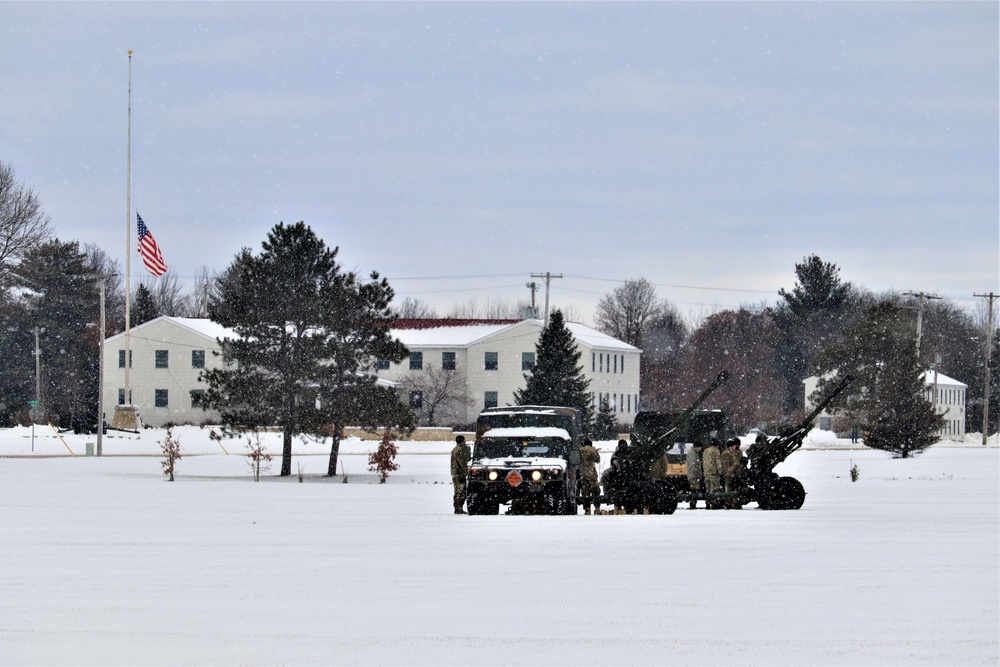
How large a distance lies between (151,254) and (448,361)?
1164 inches

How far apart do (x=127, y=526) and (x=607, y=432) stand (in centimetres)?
5495

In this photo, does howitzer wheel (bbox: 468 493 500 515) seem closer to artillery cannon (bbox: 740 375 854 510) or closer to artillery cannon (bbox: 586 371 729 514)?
artillery cannon (bbox: 586 371 729 514)

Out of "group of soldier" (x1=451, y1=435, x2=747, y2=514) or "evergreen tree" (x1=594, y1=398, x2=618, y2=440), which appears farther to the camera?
"evergreen tree" (x1=594, y1=398, x2=618, y2=440)

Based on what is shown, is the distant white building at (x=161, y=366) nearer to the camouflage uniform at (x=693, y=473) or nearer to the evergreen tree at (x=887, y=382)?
the evergreen tree at (x=887, y=382)

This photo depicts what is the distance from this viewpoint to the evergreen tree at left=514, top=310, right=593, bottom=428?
67.8 m

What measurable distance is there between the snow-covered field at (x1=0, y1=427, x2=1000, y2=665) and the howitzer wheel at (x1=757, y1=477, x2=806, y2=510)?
0.43 m

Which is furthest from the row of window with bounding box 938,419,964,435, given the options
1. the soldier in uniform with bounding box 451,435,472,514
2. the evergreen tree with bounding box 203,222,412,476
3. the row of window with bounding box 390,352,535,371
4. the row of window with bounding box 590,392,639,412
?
the soldier in uniform with bounding box 451,435,472,514

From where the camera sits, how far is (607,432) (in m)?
76.4

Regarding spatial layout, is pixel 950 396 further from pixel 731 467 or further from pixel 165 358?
pixel 731 467

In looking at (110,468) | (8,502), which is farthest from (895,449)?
(8,502)

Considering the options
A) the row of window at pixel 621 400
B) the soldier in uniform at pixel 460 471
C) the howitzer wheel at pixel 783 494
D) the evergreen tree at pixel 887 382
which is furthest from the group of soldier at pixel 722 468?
the row of window at pixel 621 400

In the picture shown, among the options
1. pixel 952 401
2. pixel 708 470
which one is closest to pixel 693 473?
pixel 708 470

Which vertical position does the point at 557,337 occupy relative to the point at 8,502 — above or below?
above

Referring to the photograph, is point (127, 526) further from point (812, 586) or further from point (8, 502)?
point (812, 586)
